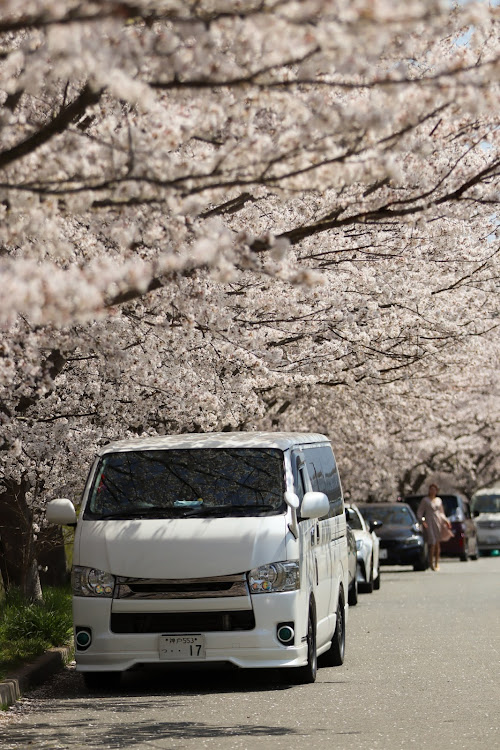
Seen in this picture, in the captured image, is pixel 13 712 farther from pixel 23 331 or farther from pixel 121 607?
pixel 23 331

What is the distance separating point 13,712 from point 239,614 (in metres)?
1.89

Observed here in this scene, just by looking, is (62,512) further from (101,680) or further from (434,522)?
(434,522)

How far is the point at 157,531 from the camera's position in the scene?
1109 centimetres

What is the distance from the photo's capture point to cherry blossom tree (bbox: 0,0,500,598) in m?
6.25

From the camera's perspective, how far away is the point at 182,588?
432 inches

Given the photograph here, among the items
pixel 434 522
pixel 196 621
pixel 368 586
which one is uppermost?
pixel 434 522

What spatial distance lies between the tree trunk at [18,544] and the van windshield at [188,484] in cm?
466

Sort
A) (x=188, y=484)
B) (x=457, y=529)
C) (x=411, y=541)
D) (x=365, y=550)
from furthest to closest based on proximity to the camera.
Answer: (x=457, y=529)
(x=411, y=541)
(x=365, y=550)
(x=188, y=484)

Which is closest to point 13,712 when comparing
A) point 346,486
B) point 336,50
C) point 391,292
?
point 336,50

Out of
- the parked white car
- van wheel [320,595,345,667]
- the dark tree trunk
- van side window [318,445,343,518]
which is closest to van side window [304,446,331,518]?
van side window [318,445,343,518]

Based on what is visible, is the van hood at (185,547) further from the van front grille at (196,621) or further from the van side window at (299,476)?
the van side window at (299,476)

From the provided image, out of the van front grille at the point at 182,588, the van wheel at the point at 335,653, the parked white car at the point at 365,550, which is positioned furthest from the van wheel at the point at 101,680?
the parked white car at the point at 365,550

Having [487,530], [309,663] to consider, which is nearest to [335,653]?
[309,663]

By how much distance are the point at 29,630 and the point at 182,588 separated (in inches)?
123
